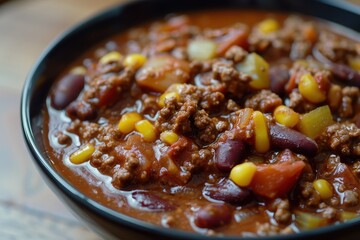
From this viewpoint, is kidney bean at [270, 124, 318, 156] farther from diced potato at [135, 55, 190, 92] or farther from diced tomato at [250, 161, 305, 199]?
diced potato at [135, 55, 190, 92]

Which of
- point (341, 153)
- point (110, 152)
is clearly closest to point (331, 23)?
point (341, 153)

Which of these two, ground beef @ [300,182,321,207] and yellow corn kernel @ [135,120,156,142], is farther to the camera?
yellow corn kernel @ [135,120,156,142]

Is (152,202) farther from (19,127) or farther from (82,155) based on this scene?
(19,127)

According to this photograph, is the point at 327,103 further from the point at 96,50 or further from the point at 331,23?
the point at 96,50

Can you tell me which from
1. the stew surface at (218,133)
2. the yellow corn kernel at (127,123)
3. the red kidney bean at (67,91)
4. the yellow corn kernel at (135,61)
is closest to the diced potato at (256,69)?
the stew surface at (218,133)

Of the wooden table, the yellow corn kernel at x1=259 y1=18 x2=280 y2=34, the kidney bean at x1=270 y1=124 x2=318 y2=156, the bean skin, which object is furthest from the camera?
the yellow corn kernel at x1=259 y1=18 x2=280 y2=34

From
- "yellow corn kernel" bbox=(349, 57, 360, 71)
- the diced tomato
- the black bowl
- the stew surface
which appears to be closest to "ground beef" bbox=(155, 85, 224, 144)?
the stew surface

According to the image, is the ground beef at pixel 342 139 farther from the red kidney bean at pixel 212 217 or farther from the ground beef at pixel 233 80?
the red kidney bean at pixel 212 217

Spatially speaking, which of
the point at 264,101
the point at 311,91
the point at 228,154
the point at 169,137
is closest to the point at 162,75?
the point at 169,137
